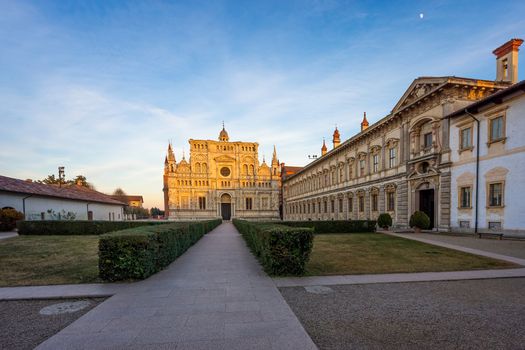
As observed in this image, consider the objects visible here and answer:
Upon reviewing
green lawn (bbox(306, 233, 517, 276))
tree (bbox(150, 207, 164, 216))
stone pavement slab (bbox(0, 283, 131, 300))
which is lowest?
tree (bbox(150, 207, 164, 216))

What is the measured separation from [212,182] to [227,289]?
5361cm

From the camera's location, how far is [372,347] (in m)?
3.50

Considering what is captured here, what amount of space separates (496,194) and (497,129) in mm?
4195

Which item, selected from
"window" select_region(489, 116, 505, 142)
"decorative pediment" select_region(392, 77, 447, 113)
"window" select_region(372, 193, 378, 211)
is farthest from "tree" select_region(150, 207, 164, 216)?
"window" select_region(489, 116, 505, 142)

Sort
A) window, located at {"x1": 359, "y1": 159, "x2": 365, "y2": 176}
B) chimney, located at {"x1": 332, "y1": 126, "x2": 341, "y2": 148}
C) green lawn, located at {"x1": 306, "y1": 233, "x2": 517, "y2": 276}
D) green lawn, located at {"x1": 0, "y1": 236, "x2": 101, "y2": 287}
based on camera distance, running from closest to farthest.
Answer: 1. green lawn, located at {"x1": 0, "y1": 236, "x2": 101, "y2": 287}
2. green lawn, located at {"x1": 306, "y1": 233, "x2": 517, "y2": 276}
3. window, located at {"x1": 359, "y1": 159, "x2": 365, "y2": 176}
4. chimney, located at {"x1": 332, "y1": 126, "x2": 341, "y2": 148}

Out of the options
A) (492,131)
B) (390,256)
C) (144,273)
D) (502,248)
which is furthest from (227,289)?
(492,131)

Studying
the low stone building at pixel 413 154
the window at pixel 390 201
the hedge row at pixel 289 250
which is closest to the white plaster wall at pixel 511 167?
the low stone building at pixel 413 154

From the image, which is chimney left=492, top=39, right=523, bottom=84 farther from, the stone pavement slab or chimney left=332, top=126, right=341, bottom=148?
the stone pavement slab

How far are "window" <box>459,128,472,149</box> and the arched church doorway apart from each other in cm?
4771

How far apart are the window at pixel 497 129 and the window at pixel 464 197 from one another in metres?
3.66

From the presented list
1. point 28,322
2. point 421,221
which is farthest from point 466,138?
point 28,322

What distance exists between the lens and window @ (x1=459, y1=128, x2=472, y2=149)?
17172 mm

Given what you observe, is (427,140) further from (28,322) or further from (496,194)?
(28,322)

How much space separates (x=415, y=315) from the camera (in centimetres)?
454
